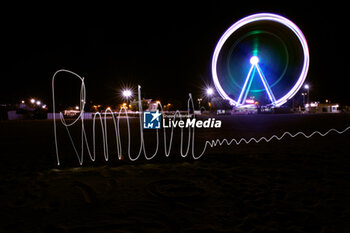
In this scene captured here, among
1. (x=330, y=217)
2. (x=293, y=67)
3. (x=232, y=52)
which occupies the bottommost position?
(x=330, y=217)

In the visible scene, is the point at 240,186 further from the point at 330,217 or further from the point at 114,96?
the point at 114,96

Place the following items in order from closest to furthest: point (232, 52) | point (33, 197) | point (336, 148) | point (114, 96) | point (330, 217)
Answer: point (330, 217) → point (33, 197) → point (336, 148) → point (232, 52) → point (114, 96)

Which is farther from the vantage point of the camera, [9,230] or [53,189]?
[53,189]

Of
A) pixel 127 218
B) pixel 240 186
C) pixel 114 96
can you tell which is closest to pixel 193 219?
pixel 127 218

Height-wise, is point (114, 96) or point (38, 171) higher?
point (114, 96)

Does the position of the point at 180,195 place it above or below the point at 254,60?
below

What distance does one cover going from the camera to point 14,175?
5941 mm

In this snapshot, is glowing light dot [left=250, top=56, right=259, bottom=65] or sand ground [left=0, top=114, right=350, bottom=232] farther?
glowing light dot [left=250, top=56, right=259, bottom=65]

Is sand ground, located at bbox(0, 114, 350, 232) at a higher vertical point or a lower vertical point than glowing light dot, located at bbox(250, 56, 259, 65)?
lower

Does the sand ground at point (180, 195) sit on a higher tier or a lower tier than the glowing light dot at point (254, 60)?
lower

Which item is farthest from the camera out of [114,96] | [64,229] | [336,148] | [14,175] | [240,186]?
[114,96]

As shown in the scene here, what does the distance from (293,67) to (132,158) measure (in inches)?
1395

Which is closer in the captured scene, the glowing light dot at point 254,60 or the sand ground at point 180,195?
the sand ground at point 180,195

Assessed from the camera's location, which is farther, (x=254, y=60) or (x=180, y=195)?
(x=254, y=60)
